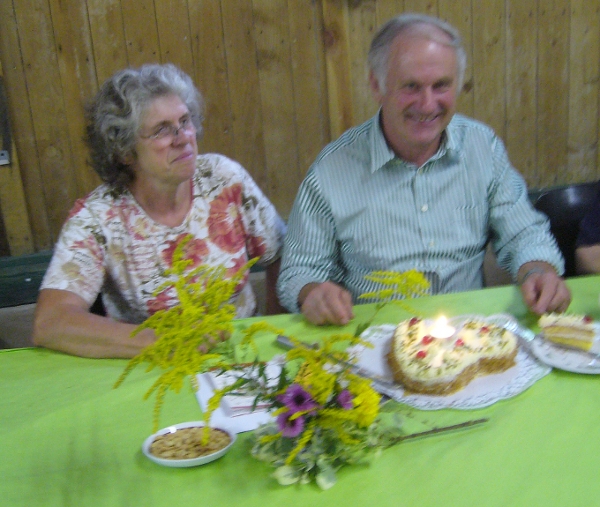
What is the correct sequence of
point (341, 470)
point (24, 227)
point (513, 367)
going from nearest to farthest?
1. point (341, 470)
2. point (513, 367)
3. point (24, 227)

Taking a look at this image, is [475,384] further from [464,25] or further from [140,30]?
[464,25]

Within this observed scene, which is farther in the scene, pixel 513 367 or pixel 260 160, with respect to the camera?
pixel 260 160

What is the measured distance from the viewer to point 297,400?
943 mm

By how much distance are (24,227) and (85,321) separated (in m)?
1.92

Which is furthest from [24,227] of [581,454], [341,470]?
[581,454]

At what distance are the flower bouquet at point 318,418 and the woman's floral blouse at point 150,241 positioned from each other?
907 millimetres

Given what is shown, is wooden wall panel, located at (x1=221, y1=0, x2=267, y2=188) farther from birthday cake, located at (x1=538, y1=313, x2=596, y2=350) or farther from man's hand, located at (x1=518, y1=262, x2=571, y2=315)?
birthday cake, located at (x1=538, y1=313, x2=596, y2=350)

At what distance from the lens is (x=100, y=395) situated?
4.31 ft

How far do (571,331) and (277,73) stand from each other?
8.35ft

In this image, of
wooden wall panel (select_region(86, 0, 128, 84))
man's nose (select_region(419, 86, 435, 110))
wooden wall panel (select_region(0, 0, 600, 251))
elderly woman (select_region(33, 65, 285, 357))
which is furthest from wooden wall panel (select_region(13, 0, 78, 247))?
man's nose (select_region(419, 86, 435, 110))

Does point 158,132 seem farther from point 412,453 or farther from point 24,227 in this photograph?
point 24,227

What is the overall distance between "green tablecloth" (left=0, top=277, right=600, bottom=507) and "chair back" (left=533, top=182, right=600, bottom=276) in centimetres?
117

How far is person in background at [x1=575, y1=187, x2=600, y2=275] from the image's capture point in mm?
2020

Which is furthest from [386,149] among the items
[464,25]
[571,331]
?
[464,25]
